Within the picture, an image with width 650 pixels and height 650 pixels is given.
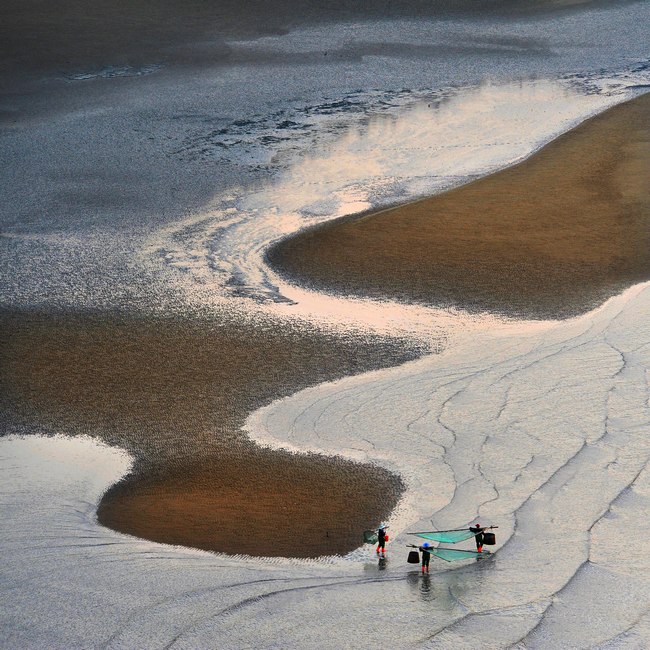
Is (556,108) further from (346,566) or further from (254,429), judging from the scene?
(346,566)

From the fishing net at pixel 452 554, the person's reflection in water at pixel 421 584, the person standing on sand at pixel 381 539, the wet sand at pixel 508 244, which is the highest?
the wet sand at pixel 508 244

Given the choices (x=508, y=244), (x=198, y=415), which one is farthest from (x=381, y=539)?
(x=508, y=244)

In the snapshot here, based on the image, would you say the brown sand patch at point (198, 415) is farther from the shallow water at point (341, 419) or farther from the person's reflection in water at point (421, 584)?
the person's reflection in water at point (421, 584)

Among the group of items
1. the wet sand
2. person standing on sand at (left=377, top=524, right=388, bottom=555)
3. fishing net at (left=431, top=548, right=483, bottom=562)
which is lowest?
fishing net at (left=431, top=548, right=483, bottom=562)

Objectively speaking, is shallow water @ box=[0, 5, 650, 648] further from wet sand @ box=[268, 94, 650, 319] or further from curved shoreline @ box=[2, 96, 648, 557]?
wet sand @ box=[268, 94, 650, 319]

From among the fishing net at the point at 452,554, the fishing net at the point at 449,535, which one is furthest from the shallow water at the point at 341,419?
the fishing net at the point at 449,535

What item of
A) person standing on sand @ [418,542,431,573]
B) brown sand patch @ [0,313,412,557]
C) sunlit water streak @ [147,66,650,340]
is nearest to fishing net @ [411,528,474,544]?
person standing on sand @ [418,542,431,573]

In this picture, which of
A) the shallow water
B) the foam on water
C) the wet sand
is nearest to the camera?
the foam on water

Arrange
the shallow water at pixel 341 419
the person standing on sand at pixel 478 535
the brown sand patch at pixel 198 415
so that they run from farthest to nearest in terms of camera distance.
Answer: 1. the brown sand patch at pixel 198 415
2. the person standing on sand at pixel 478 535
3. the shallow water at pixel 341 419
